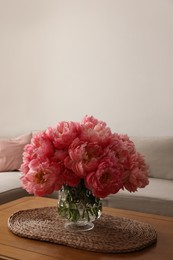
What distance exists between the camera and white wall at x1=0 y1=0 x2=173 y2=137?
2.95m

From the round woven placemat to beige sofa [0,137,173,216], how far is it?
2.02 feet

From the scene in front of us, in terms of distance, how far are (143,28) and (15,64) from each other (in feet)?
4.57

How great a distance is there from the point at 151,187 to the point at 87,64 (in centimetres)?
139

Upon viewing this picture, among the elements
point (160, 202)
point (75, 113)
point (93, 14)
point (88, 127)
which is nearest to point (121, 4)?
point (93, 14)

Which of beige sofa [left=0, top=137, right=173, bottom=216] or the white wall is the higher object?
the white wall

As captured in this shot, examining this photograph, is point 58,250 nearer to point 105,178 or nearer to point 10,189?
point 105,178

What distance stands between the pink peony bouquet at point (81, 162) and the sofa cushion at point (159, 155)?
4.51 ft

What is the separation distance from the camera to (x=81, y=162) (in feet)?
4.04

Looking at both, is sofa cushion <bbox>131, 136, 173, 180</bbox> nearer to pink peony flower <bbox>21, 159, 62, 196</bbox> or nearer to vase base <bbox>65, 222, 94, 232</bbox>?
vase base <bbox>65, 222, 94, 232</bbox>

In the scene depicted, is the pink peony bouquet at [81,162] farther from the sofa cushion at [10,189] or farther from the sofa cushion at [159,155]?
the sofa cushion at [159,155]

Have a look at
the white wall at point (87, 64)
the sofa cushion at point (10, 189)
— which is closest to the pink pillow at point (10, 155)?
the sofa cushion at point (10, 189)

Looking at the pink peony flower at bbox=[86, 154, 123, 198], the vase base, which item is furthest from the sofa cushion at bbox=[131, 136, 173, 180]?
the pink peony flower at bbox=[86, 154, 123, 198]

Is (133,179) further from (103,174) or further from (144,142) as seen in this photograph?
(144,142)

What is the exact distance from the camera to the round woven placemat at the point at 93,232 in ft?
3.99
